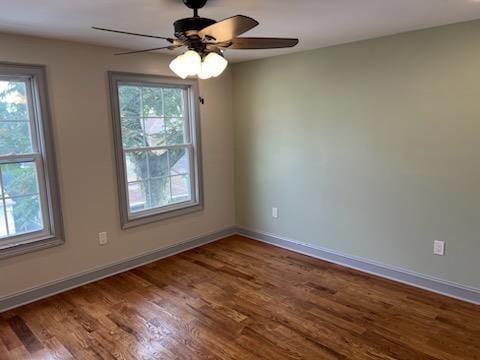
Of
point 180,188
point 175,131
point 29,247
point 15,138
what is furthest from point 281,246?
point 15,138

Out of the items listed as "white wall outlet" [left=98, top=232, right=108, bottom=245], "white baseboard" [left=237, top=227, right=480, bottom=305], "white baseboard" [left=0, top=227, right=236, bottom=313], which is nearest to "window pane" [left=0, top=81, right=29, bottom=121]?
"white wall outlet" [left=98, top=232, right=108, bottom=245]

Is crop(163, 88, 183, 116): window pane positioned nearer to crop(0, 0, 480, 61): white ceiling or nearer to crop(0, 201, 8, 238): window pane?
crop(0, 0, 480, 61): white ceiling

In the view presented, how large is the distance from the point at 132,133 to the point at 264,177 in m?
1.60

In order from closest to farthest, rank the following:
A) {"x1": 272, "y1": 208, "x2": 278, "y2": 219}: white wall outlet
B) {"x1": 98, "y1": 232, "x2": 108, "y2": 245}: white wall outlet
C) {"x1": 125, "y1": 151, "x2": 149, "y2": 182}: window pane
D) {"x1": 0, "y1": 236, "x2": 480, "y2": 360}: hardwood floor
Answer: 1. {"x1": 0, "y1": 236, "x2": 480, "y2": 360}: hardwood floor
2. {"x1": 98, "y1": 232, "x2": 108, "y2": 245}: white wall outlet
3. {"x1": 125, "y1": 151, "x2": 149, "y2": 182}: window pane
4. {"x1": 272, "y1": 208, "x2": 278, "y2": 219}: white wall outlet

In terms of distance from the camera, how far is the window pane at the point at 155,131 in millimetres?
3723

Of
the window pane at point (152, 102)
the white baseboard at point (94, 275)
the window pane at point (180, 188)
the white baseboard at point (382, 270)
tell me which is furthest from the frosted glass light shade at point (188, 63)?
the white baseboard at point (382, 270)

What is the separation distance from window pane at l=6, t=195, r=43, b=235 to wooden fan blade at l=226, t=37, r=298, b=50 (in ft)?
7.22

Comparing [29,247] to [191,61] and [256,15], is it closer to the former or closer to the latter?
[191,61]

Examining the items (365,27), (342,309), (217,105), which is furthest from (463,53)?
(217,105)

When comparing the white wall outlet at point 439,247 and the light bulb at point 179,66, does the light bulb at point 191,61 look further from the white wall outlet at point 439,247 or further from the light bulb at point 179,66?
the white wall outlet at point 439,247

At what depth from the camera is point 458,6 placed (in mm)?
2248

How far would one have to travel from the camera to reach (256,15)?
2.35 m

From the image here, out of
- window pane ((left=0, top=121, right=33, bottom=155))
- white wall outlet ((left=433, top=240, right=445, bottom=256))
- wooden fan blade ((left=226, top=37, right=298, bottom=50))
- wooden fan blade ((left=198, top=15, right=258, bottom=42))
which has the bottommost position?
white wall outlet ((left=433, top=240, right=445, bottom=256))

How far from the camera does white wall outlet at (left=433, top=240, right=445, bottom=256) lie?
2910mm
